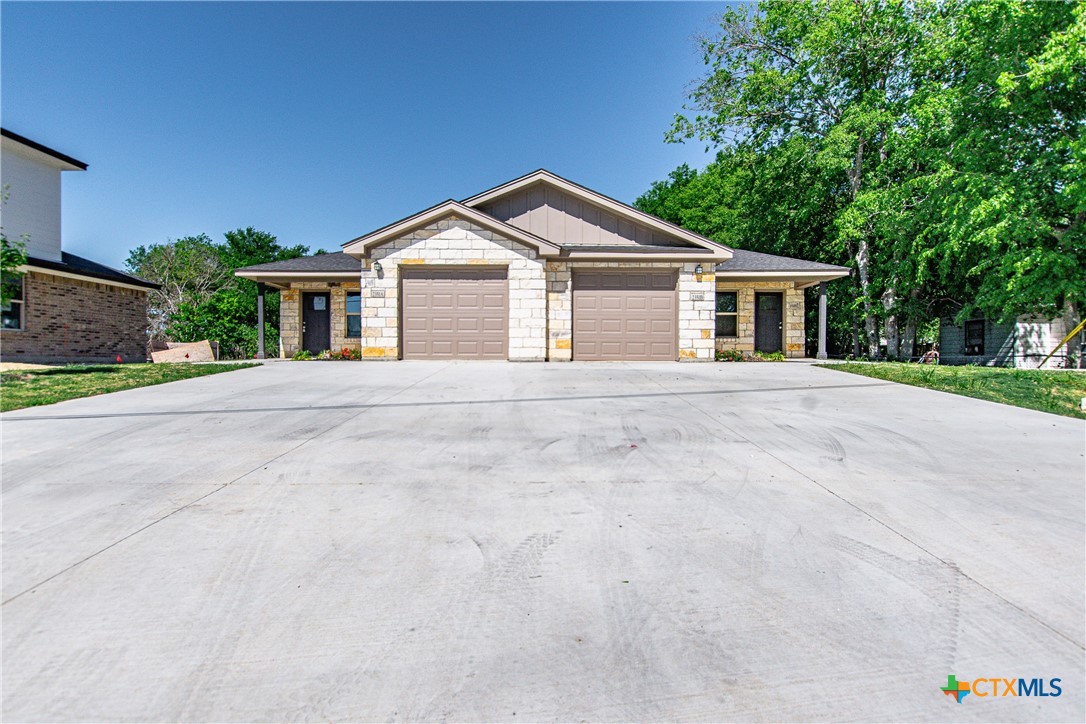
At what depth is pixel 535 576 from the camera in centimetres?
220

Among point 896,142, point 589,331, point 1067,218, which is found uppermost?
point 896,142

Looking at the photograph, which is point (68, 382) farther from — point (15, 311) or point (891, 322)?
point (891, 322)

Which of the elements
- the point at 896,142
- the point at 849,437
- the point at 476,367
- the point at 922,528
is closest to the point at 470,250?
the point at 476,367

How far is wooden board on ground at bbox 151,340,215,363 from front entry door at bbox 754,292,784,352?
782 inches

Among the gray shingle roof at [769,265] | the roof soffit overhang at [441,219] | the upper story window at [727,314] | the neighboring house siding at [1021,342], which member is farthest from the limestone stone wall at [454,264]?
the neighboring house siding at [1021,342]

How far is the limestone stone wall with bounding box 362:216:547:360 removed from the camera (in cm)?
1341

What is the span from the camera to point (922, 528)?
2711mm

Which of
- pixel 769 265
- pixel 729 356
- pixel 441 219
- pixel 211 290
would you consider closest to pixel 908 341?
pixel 769 265

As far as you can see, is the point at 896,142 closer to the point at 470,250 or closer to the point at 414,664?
the point at 470,250

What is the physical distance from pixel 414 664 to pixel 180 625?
3.05 ft

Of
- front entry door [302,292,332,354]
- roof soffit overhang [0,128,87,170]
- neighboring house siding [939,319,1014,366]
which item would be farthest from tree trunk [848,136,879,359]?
roof soffit overhang [0,128,87,170]

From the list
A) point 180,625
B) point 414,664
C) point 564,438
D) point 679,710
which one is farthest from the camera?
point 564,438

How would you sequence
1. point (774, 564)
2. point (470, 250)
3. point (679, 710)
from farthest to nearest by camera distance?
point (470, 250), point (774, 564), point (679, 710)

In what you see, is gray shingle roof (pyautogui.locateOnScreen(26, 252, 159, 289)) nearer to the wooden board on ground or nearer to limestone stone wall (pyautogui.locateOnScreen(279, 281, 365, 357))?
the wooden board on ground
